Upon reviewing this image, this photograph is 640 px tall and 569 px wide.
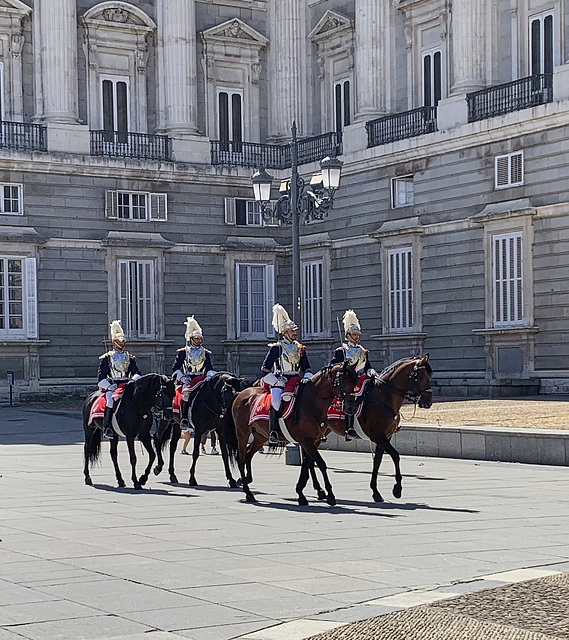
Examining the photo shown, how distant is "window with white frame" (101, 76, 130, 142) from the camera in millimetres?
45344

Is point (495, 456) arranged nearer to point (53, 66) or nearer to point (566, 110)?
point (566, 110)

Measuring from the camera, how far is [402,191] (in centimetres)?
4156

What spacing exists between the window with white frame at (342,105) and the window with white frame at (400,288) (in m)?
6.45

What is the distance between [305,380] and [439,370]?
22.7 m

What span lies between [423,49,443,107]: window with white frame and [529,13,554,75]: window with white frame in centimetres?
416

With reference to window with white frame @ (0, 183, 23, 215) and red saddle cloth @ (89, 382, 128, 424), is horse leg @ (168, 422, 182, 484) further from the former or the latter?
window with white frame @ (0, 183, 23, 215)

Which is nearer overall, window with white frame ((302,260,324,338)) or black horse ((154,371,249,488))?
black horse ((154,371,249,488))

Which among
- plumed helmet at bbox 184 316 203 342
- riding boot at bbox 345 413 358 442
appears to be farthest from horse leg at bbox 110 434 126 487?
riding boot at bbox 345 413 358 442

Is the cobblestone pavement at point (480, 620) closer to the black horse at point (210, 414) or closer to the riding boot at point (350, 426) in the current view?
the riding boot at point (350, 426)

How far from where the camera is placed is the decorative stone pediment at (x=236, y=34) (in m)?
47.1

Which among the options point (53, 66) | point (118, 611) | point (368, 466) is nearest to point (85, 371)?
point (53, 66)

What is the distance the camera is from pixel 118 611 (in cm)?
937

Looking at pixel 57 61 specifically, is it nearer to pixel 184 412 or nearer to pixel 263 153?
pixel 263 153

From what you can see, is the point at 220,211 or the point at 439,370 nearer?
the point at 439,370
